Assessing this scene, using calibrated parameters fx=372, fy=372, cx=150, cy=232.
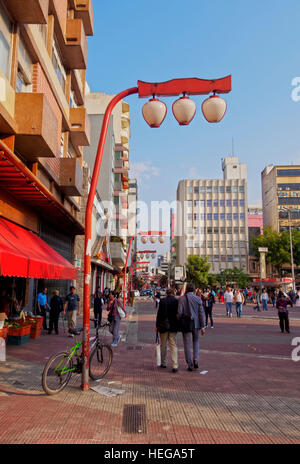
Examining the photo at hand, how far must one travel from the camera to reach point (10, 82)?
10695mm

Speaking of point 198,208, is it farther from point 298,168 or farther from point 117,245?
point 117,245

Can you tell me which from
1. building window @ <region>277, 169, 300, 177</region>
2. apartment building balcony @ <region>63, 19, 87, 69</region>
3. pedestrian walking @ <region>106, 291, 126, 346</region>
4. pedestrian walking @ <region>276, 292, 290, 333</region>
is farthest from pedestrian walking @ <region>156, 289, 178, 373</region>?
building window @ <region>277, 169, 300, 177</region>

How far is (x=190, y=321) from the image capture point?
8.58 meters

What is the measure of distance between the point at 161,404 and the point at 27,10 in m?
10.6

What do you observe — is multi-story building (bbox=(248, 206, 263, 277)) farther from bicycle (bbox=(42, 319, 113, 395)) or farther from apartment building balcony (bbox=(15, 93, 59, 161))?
bicycle (bbox=(42, 319, 113, 395))

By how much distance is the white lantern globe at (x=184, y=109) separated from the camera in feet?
23.0

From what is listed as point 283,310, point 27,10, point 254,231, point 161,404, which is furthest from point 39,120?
point 254,231

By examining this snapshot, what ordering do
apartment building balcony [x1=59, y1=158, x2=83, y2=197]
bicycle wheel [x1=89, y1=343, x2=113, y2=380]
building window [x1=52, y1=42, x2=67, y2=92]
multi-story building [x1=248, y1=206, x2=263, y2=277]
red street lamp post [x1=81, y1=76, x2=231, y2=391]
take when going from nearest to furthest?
red street lamp post [x1=81, y1=76, x2=231, y2=391] → bicycle wheel [x1=89, y1=343, x2=113, y2=380] → building window [x1=52, y1=42, x2=67, y2=92] → apartment building balcony [x1=59, y1=158, x2=83, y2=197] → multi-story building [x1=248, y1=206, x2=263, y2=277]

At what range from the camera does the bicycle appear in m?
6.22

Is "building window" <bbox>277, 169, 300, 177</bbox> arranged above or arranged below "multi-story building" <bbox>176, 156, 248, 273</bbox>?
above

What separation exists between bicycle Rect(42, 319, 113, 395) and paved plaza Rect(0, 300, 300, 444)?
0.60 ft

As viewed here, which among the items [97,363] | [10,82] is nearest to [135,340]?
[97,363]

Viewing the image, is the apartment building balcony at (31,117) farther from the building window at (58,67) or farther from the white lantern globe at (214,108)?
the building window at (58,67)

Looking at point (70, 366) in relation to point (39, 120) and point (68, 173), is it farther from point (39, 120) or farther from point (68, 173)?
point (68, 173)
